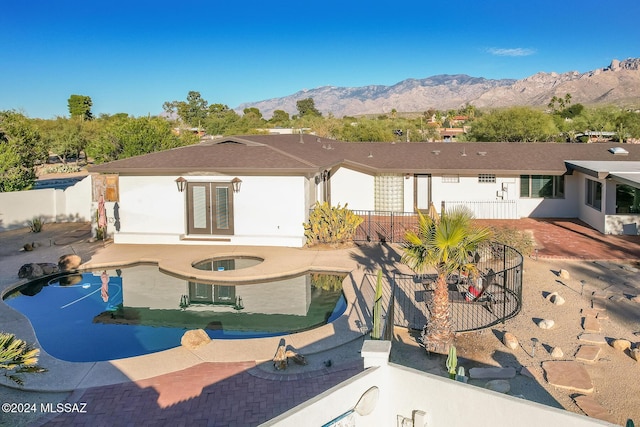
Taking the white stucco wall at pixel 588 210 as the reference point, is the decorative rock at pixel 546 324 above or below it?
below

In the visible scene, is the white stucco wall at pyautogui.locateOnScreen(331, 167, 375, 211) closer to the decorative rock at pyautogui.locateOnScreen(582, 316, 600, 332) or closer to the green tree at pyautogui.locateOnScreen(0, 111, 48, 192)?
the decorative rock at pyautogui.locateOnScreen(582, 316, 600, 332)

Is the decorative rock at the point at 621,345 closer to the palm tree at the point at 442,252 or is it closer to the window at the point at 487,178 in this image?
the palm tree at the point at 442,252

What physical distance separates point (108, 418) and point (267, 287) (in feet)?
25.5

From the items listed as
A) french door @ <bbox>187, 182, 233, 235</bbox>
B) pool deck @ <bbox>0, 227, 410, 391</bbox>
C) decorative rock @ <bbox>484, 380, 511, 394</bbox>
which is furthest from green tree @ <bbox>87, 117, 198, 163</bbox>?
decorative rock @ <bbox>484, 380, 511, 394</bbox>

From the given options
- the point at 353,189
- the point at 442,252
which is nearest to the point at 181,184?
the point at 353,189

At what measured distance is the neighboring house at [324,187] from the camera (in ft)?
66.1

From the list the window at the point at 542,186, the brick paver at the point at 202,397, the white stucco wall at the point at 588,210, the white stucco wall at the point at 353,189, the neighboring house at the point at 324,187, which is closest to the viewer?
the brick paver at the point at 202,397

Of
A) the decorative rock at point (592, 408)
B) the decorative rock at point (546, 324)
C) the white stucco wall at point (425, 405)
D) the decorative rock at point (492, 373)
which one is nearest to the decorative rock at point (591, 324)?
the decorative rock at point (546, 324)

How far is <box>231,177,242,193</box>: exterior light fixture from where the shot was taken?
20.2 metres

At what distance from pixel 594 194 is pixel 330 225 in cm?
1141

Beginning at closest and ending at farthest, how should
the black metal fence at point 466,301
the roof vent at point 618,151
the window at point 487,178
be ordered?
the black metal fence at point 466,301 < the window at point 487,178 < the roof vent at point 618,151

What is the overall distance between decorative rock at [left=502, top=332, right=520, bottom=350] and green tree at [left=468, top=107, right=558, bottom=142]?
1587 inches

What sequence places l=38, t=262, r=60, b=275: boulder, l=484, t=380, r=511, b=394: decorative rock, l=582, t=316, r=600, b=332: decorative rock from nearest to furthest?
l=484, t=380, r=511, b=394: decorative rock → l=582, t=316, r=600, b=332: decorative rock → l=38, t=262, r=60, b=275: boulder

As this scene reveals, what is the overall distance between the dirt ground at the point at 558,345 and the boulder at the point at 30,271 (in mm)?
Answer: 11205
